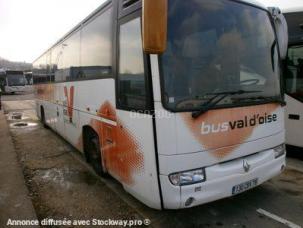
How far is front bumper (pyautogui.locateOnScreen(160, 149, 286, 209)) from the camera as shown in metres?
3.28

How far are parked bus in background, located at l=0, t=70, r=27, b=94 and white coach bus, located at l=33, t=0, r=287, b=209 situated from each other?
118 feet

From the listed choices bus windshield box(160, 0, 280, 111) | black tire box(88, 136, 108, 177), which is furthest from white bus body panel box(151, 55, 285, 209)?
black tire box(88, 136, 108, 177)

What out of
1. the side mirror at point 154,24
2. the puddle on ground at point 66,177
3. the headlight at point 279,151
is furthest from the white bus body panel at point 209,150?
the puddle on ground at point 66,177

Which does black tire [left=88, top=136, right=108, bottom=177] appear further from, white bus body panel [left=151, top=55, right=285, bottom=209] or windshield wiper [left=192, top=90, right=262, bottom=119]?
windshield wiper [left=192, top=90, right=262, bottom=119]

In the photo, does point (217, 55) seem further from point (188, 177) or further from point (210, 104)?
point (188, 177)

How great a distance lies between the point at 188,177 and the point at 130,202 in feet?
5.07

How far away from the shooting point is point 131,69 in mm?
3668

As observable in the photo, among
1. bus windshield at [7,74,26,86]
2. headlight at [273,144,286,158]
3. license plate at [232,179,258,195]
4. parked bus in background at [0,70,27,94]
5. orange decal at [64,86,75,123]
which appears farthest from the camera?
bus windshield at [7,74,26,86]

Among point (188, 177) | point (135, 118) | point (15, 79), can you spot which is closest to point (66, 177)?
point (135, 118)

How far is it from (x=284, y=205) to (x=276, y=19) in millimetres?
2643

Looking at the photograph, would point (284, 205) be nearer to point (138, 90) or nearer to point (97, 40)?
point (138, 90)

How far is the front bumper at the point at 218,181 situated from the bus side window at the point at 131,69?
972 mm

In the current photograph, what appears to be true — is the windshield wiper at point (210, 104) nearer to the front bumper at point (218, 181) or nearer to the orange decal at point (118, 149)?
the front bumper at point (218, 181)

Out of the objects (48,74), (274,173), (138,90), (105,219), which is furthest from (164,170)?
(48,74)
